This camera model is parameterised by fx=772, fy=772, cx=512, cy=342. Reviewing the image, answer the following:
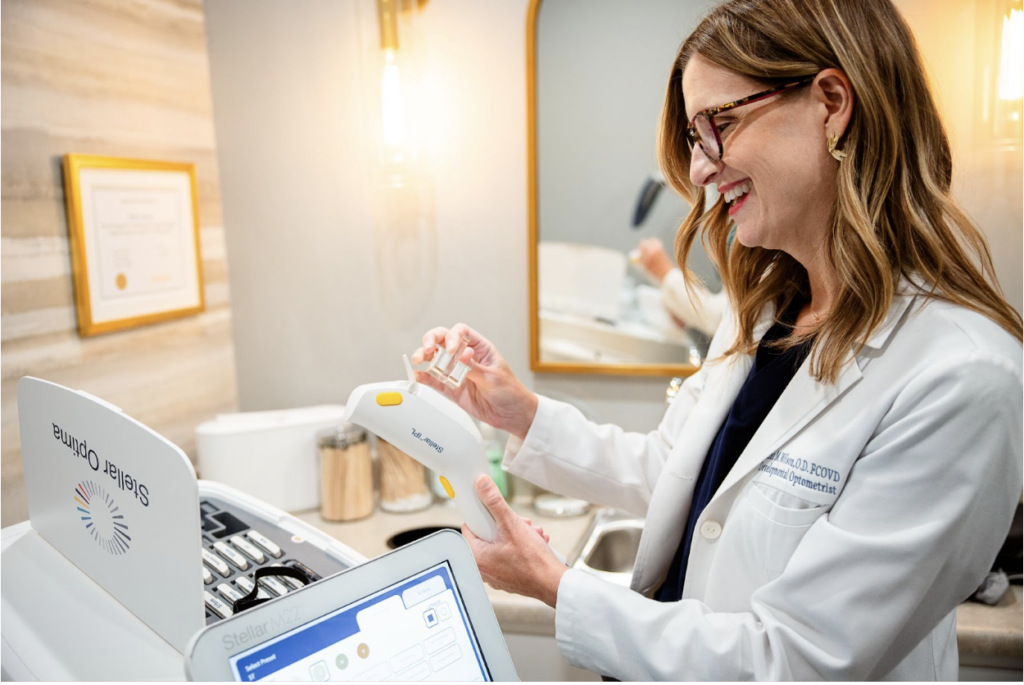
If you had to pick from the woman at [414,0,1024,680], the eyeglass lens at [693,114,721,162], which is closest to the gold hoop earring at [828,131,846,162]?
the woman at [414,0,1024,680]

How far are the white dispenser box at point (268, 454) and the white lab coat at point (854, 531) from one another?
107 cm

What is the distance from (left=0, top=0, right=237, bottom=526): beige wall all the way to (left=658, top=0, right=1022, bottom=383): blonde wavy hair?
129 centimetres

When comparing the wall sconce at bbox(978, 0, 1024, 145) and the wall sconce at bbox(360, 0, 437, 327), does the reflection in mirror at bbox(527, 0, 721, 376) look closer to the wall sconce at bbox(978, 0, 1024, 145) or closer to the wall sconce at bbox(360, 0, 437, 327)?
the wall sconce at bbox(360, 0, 437, 327)

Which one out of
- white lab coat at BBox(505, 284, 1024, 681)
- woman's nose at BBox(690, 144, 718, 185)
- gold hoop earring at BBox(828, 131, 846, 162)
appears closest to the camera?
white lab coat at BBox(505, 284, 1024, 681)

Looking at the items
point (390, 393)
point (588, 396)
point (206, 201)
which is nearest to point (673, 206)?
point (588, 396)

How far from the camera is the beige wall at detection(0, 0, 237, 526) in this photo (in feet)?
4.79

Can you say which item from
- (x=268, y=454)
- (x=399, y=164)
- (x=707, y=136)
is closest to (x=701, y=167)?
(x=707, y=136)

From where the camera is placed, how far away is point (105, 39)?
1655 millimetres

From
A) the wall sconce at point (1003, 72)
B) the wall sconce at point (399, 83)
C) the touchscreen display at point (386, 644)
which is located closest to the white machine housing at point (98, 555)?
the touchscreen display at point (386, 644)

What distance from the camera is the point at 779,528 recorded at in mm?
972

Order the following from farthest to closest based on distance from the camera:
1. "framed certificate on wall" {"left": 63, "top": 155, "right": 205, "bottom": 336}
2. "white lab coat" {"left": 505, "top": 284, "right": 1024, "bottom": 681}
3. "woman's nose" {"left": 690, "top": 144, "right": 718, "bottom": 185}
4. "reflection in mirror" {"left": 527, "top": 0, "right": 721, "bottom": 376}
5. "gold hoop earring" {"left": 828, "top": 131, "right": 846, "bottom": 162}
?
"reflection in mirror" {"left": 527, "top": 0, "right": 721, "bottom": 376}, "framed certificate on wall" {"left": 63, "top": 155, "right": 205, "bottom": 336}, "woman's nose" {"left": 690, "top": 144, "right": 718, "bottom": 185}, "gold hoop earring" {"left": 828, "top": 131, "right": 846, "bottom": 162}, "white lab coat" {"left": 505, "top": 284, "right": 1024, "bottom": 681}

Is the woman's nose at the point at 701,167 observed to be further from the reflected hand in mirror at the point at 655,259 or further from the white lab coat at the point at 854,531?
the reflected hand in mirror at the point at 655,259

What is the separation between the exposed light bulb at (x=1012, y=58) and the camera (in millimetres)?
1509

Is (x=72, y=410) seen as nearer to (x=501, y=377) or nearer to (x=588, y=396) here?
(x=501, y=377)
